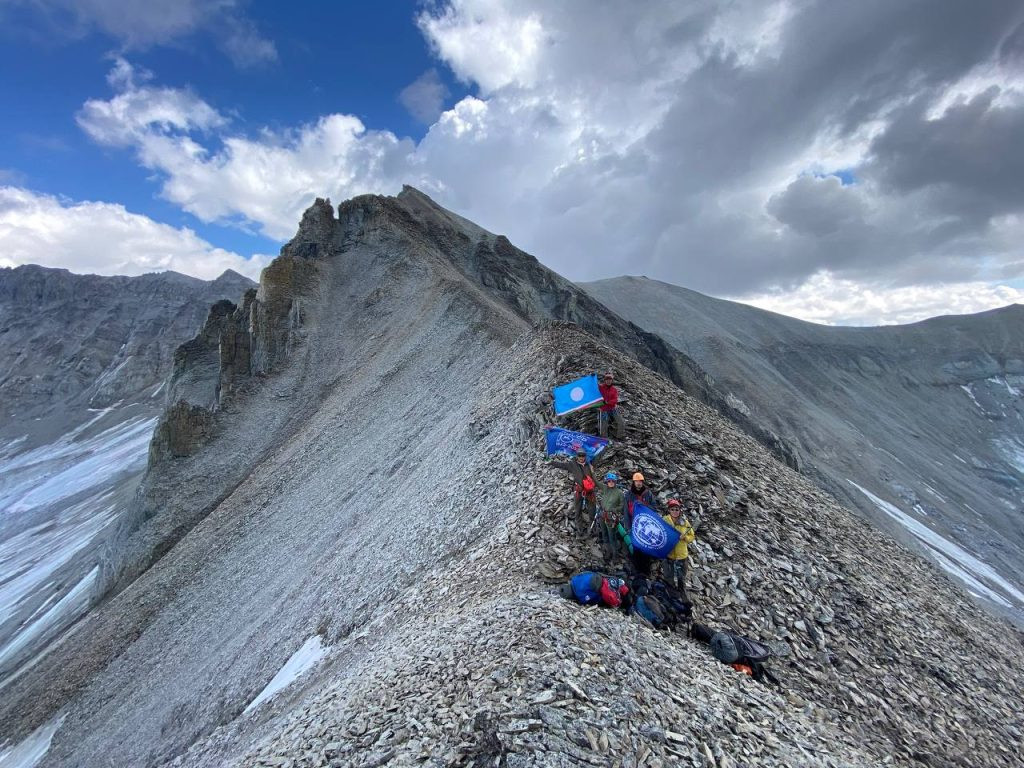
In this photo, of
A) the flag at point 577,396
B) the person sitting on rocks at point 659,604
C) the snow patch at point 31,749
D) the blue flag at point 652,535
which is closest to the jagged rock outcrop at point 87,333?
the snow patch at point 31,749

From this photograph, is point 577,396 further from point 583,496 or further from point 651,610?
point 651,610

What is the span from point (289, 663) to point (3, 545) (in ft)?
352

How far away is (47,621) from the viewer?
49.8 m

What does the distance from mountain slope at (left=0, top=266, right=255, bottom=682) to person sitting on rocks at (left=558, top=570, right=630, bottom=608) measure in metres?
47.4

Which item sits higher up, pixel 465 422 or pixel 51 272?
pixel 51 272

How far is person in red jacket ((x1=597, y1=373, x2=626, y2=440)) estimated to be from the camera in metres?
15.8

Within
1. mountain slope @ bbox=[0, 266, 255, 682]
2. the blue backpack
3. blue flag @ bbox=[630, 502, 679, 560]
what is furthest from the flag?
mountain slope @ bbox=[0, 266, 255, 682]

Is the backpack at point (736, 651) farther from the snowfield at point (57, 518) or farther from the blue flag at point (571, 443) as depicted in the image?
the snowfield at point (57, 518)

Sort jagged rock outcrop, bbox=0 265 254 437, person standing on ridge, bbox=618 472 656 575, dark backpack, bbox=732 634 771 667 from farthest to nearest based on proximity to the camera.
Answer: jagged rock outcrop, bbox=0 265 254 437
person standing on ridge, bbox=618 472 656 575
dark backpack, bbox=732 634 771 667

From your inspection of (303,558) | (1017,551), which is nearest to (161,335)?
(303,558)

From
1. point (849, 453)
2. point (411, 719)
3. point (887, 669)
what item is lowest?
point (849, 453)

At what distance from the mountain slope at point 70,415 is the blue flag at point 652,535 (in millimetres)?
48146

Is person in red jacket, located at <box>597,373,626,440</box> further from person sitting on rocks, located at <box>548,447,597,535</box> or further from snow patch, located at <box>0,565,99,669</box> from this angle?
snow patch, located at <box>0,565,99,669</box>

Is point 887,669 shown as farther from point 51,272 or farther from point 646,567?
point 51,272
